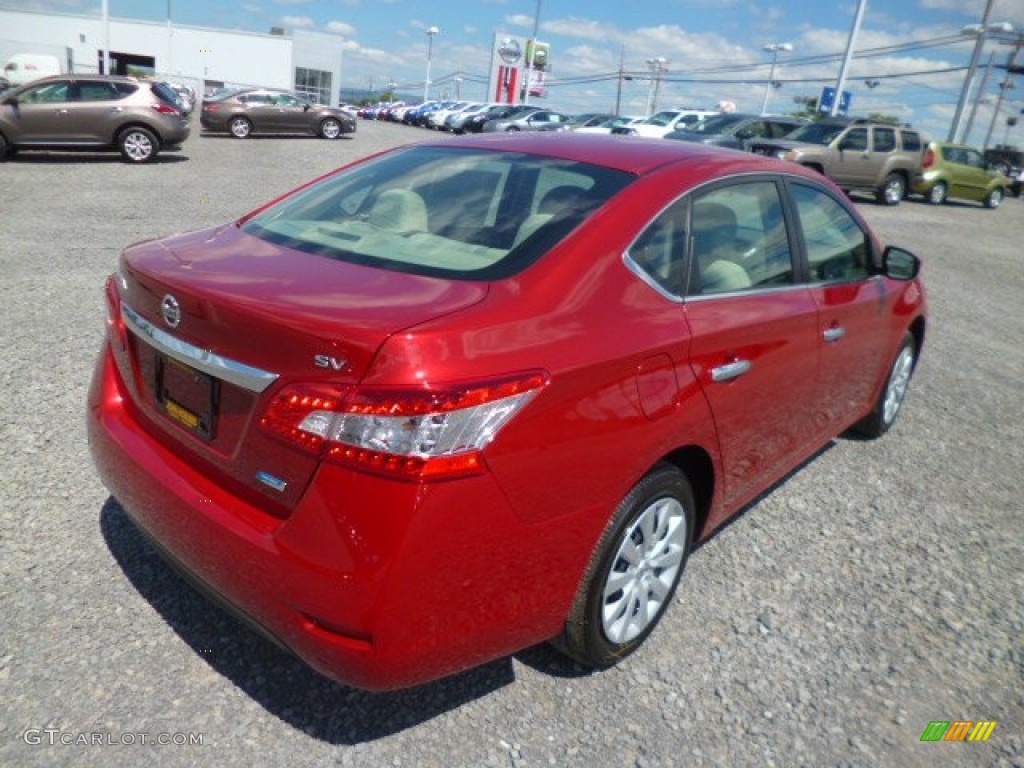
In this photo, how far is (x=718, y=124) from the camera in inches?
899

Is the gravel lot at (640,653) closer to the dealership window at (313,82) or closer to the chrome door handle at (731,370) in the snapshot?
the chrome door handle at (731,370)

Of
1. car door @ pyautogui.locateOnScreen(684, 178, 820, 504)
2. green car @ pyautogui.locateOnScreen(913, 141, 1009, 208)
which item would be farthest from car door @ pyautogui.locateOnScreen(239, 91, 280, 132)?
car door @ pyautogui.locateOnScreen(684, 178, 820, 504)

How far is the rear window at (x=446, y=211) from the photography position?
2471 millimetres

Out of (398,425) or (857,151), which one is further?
(857,151)

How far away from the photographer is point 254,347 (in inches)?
80.1

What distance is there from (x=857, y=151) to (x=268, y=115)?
16.6 meters

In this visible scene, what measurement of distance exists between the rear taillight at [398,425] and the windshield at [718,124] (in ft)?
72.0

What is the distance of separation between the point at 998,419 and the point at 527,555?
4.94m

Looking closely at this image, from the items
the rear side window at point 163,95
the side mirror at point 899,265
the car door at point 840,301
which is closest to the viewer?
the car door at point 840,301

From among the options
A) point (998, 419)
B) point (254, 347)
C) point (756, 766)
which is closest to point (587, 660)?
point (756, 766)

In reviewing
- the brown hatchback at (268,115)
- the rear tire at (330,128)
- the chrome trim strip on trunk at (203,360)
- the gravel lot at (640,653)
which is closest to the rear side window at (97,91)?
the brown hatchback at (268,115)

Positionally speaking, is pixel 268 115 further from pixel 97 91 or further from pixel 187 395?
A: pixel 187 395

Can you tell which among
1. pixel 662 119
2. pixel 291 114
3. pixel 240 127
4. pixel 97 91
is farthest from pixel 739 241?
pixel 662 119

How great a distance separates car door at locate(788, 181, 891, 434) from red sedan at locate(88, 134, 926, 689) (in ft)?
0.84
